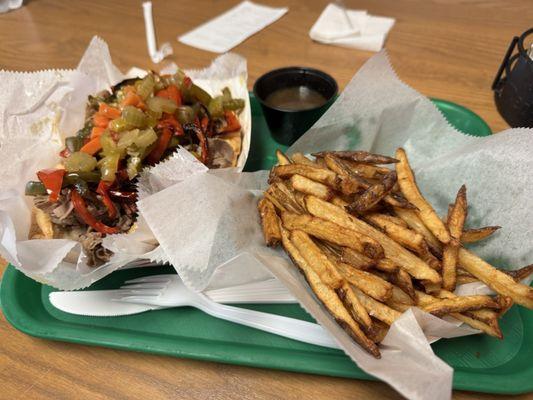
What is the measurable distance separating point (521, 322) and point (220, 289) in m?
0.88

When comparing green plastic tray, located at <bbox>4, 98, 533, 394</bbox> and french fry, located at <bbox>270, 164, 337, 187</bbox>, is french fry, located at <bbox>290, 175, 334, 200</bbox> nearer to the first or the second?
french fry, located at <bbox>270, 164, 337, 187</bbox>

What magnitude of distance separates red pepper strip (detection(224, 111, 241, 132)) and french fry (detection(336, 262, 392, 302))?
863mm

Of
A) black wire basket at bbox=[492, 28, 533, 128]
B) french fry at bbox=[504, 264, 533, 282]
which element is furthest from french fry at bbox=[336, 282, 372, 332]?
black wire basket at bbox=[492, 28, 533, 128]

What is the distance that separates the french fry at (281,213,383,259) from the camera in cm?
115

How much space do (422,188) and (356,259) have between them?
56 cm

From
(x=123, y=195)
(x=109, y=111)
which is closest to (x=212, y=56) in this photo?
(x=109, y=111)

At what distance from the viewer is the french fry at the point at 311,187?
1316mm

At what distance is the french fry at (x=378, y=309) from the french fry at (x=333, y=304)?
6 centimetres

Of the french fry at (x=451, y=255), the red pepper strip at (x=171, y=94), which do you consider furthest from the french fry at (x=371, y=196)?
the red pepper strip at (x=171, y=94)

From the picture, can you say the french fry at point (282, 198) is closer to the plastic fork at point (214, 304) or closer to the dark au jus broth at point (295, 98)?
the plastic fork at point (214, 304)

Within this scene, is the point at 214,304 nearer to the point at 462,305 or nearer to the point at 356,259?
the point at 356,259

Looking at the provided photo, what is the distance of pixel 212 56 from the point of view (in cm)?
268

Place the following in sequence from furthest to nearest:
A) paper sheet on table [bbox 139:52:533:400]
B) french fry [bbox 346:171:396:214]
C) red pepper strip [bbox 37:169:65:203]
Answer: red pepper strip [bbox 37:169:65:203]
french fry [bbox 346:171:396:214]
paper sheet on table [bbox 139:52:533:400]

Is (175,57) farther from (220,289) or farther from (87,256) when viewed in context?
(220,289)
